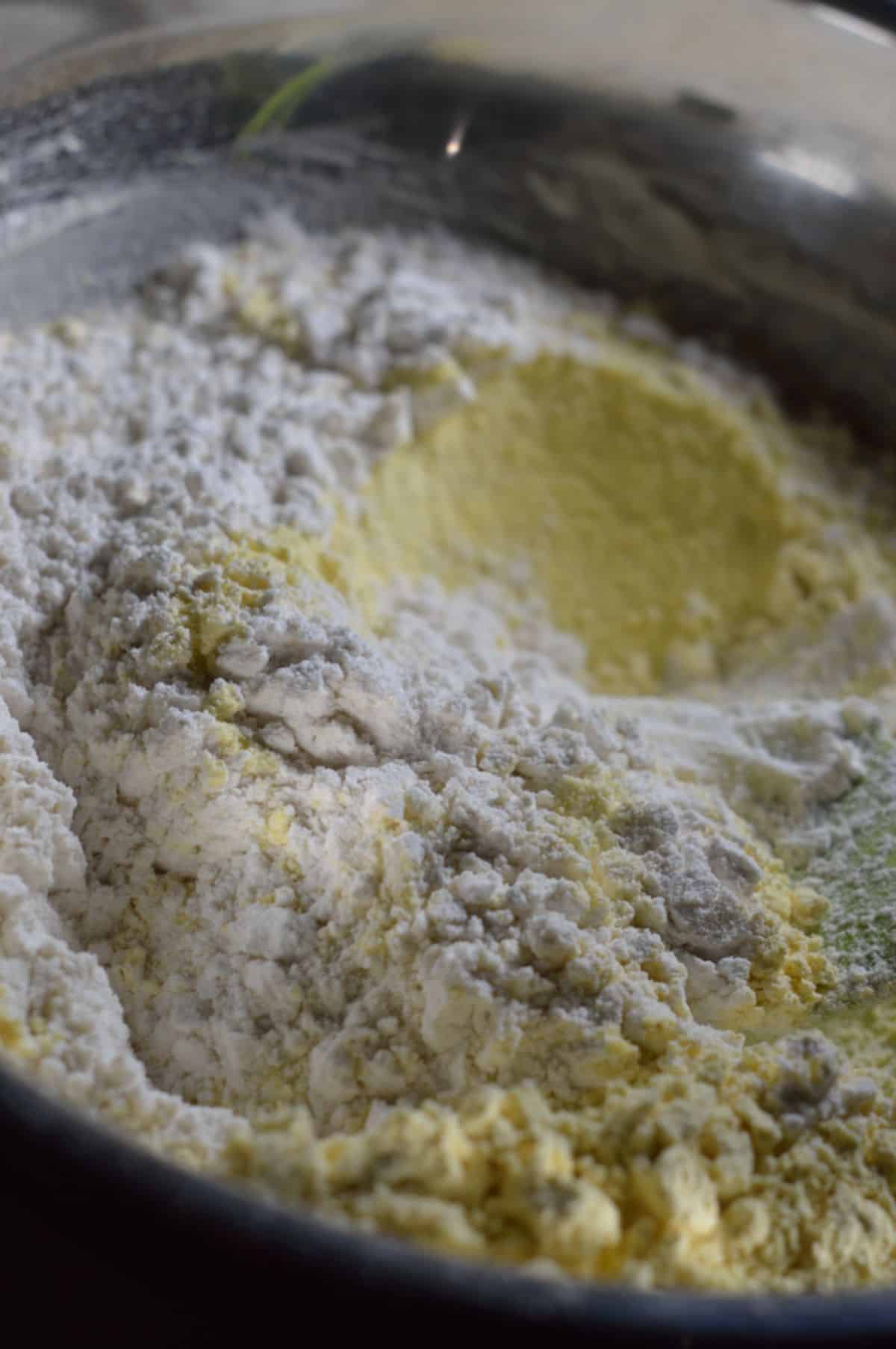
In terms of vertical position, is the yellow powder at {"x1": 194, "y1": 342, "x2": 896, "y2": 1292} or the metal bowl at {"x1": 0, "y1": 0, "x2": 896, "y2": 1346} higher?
the metal bowl at {"x1": 0, "y1": 0, "x2": 896, "y2": 1346}

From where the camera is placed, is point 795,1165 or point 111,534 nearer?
point 795,1165

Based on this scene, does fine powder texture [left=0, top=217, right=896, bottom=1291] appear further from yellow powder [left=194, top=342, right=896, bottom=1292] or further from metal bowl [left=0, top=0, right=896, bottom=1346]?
metal bowl [left=0, top=0, right=896, bottom=1346]

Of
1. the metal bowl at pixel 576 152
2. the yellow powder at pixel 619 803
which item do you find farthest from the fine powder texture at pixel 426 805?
the metal bowl at pixel 576 152

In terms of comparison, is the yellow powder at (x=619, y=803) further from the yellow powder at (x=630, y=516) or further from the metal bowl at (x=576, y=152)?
the metal bowl at (x=576, y=152)

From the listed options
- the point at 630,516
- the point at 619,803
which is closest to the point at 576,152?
the point at 630,516

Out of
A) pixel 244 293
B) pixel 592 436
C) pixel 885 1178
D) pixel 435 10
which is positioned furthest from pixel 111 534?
pixel 435 10

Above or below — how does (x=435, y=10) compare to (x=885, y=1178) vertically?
above

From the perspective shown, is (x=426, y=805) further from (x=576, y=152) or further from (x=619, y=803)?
(x=576, y=152)

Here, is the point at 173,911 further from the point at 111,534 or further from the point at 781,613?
the point at 781,613

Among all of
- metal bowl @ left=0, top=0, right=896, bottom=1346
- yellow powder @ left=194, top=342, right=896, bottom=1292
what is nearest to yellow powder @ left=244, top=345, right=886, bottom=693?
yellow powder @ left=194, top=342, right=896, bottom=1292
